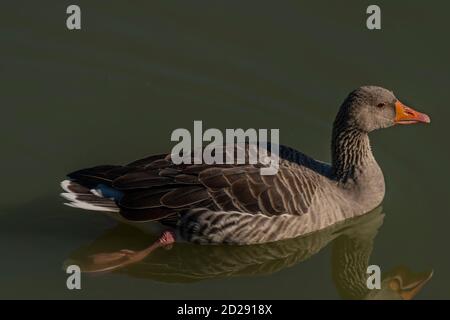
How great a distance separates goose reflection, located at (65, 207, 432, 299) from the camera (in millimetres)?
13266

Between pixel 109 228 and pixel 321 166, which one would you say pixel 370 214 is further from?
pixel 109 228

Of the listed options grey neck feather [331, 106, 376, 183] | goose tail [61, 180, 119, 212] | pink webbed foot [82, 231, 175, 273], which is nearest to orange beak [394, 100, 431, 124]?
grey neck feather [331, 106, 376, 183]

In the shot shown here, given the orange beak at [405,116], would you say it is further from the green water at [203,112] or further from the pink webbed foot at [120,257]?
the pink webbed foot at [120,257]

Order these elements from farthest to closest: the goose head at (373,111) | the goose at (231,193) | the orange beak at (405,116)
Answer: the orange beak at (405,116) < the goose head at (373,111) < the goose at (231,193)

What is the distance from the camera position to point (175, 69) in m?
16.5

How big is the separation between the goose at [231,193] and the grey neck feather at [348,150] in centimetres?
2

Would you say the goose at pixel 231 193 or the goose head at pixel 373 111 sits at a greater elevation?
the goose head at pixel 373 111

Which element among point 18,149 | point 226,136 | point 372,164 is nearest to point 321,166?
point 372,164

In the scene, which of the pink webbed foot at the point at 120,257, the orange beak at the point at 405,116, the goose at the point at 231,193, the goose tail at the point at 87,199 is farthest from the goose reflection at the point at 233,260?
the orange beak at the point at 405,116

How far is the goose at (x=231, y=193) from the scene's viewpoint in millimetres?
13180

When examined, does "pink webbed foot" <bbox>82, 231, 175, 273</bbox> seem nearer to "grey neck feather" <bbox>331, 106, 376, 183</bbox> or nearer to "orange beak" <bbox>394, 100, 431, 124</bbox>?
"grey neck feather" <bbox>331, 106, 376, 183</bbox>

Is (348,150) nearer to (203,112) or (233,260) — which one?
(233,260)

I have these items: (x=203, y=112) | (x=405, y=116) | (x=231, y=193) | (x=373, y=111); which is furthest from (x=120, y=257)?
(x=405, y=116)

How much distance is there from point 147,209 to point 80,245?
122 cm
